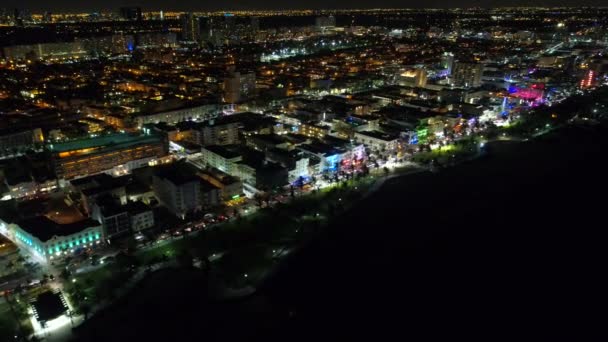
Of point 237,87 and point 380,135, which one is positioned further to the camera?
point 237,87

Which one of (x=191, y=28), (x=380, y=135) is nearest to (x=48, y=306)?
(x=380, y=135)

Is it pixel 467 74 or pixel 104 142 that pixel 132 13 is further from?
pixel 104 142

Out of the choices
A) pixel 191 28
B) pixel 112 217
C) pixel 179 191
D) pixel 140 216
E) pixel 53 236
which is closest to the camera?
pixel 53 236

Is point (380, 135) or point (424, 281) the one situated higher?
point (380, 135)

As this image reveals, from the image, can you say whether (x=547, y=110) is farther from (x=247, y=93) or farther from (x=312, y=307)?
(x=312, y=307)

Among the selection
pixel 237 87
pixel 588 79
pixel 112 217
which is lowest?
pixel 112 217

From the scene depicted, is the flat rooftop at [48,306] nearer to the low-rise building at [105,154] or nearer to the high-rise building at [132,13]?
the low-rise building at [105,154]

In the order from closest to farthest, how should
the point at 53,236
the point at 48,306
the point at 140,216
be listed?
the point at 48,306 → the point at 53,236 → the point at 140,216

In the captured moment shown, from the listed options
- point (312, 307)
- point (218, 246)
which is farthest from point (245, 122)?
point (312, 307)
